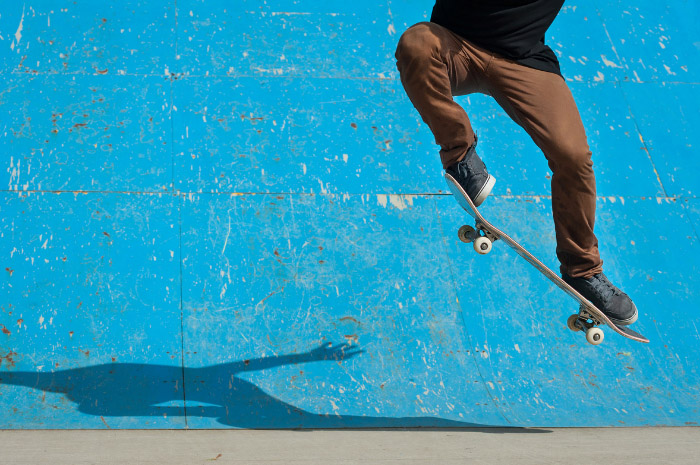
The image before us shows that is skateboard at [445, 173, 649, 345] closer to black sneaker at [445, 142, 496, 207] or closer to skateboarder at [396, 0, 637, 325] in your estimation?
black sneaker at [445, 142, 496, 207]

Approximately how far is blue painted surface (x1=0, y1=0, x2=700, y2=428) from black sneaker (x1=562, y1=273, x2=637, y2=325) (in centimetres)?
99

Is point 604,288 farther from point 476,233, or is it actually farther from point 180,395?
point 180,395

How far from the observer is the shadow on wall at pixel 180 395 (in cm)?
461

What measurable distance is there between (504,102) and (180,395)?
8.75 ft

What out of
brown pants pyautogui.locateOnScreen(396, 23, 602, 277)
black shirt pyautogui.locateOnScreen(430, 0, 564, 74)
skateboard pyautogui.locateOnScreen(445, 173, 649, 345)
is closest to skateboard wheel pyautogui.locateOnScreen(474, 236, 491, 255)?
skateboard pyautogui.locateOnScreen(445, 173, 649, 345)

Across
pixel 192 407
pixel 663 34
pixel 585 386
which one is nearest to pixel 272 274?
pixel 192 407

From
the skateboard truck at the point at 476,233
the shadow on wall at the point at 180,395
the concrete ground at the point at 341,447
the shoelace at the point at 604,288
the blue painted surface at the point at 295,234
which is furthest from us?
the blue painted surface at the point at 295,234

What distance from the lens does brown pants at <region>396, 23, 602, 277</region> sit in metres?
3.88

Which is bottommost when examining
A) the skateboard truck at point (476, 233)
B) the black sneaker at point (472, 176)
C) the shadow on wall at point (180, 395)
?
the shadow on wall at point (180, 395)

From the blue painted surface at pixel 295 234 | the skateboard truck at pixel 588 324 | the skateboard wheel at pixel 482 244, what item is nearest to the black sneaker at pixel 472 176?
the skateboard wheel at pixel 482 244

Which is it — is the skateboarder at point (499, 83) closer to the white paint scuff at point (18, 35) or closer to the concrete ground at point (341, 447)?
the concrete ground at point (341, 447)

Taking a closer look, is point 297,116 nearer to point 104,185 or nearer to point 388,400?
point 104,185

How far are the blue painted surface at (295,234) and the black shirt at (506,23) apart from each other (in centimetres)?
204

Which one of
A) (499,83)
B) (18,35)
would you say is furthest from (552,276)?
(18,35)
